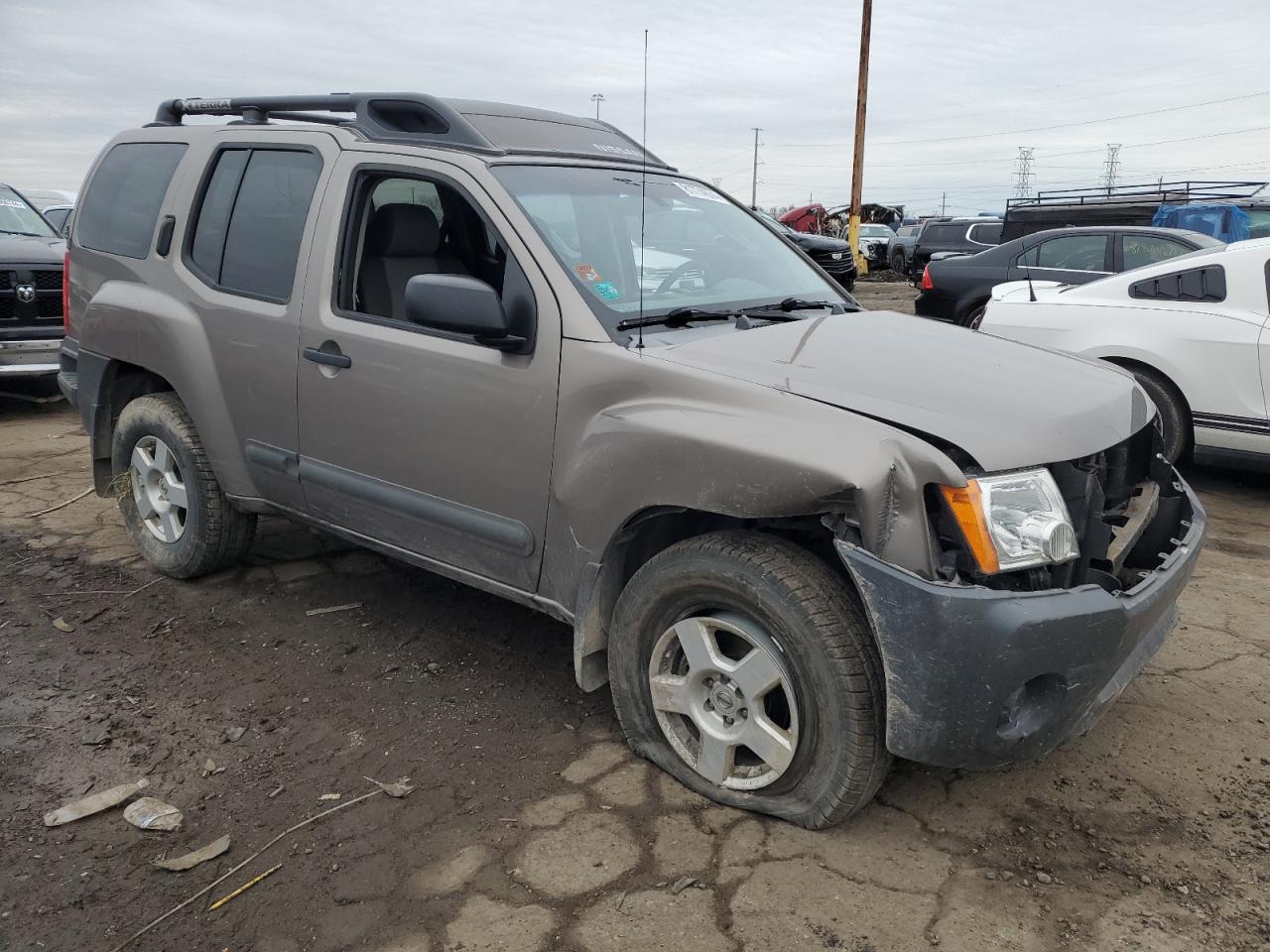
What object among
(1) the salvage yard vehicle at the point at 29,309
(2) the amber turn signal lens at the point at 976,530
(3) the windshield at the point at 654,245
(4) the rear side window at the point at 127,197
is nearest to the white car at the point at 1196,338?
(3) the windshield at the point at 654,245

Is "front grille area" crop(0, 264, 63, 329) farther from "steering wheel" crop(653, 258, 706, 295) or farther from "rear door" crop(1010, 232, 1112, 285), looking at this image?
"rear door" crop(1010, 232, 1112, 285)

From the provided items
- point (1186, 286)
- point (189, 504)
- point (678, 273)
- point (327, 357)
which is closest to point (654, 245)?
point (678, 273)

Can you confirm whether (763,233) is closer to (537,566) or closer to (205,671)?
(537,566)

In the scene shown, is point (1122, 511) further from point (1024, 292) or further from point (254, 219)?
point (1024, 292)

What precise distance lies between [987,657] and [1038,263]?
8728mm

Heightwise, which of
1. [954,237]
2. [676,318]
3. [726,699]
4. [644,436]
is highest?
[954,237]

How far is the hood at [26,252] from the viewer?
789 cm

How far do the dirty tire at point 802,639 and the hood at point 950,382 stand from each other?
1.45 ft

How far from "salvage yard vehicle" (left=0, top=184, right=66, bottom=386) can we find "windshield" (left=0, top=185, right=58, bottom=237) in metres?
0.88

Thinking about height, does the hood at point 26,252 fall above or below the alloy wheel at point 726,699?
above

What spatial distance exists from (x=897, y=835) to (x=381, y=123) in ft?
9.55

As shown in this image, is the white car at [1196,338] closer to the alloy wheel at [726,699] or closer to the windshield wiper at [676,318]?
the windshield wiper at [676,318]

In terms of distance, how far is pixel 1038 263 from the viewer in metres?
10.0

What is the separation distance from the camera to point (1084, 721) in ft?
8.43
